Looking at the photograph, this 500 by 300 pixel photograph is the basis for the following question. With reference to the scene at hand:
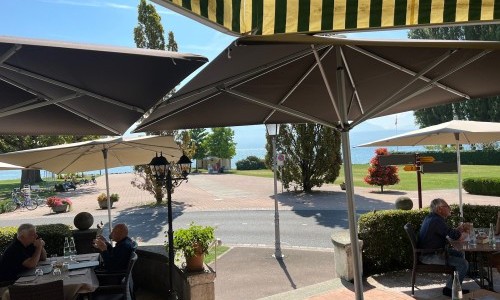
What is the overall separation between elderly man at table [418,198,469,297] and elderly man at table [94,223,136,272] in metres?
4.30

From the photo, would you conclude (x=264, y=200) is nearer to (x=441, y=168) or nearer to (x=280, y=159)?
(x=280, y=159)

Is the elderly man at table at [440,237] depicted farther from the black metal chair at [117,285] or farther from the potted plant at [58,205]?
the potted plant at [58,205]

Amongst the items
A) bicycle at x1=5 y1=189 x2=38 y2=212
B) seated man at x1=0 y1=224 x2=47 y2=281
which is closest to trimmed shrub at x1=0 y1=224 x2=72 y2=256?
seated man at x1=0 y1=224 x2=47 y2=281

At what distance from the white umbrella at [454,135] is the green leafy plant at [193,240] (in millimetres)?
4338

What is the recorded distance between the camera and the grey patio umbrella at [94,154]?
6.68 metres

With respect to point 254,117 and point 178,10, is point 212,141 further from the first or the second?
point 178,10

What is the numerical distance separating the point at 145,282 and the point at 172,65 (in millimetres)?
5212

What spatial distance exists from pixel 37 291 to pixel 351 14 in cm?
388

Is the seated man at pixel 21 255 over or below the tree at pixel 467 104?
below

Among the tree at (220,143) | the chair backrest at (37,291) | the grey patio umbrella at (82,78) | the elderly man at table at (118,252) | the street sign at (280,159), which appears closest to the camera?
the grey patio umbrella at (82,78)

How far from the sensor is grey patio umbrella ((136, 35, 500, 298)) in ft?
10.6

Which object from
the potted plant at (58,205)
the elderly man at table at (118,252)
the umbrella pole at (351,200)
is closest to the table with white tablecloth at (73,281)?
the elderly man at table at (118,252)

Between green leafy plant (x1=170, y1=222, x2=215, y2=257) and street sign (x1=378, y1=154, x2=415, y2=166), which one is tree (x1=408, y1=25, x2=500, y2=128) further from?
green leafy plant (x1=170, y1=222, x2=215, y2=257)

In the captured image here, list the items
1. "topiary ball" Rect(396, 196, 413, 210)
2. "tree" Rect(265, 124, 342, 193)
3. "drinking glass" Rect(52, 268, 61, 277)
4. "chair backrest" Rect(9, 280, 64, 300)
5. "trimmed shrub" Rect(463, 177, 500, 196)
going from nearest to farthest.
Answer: "chair backrest" Rect(9, 280, 64, 300) → "drinking glass" Rect(52, 268, 61, 277) → "topiary ball" Rect(396, 196, 413, 210) → "trimmed shrub" Rect(463, 177, 500, 196) → "tree" Rect(265, 124, 342, 193)
